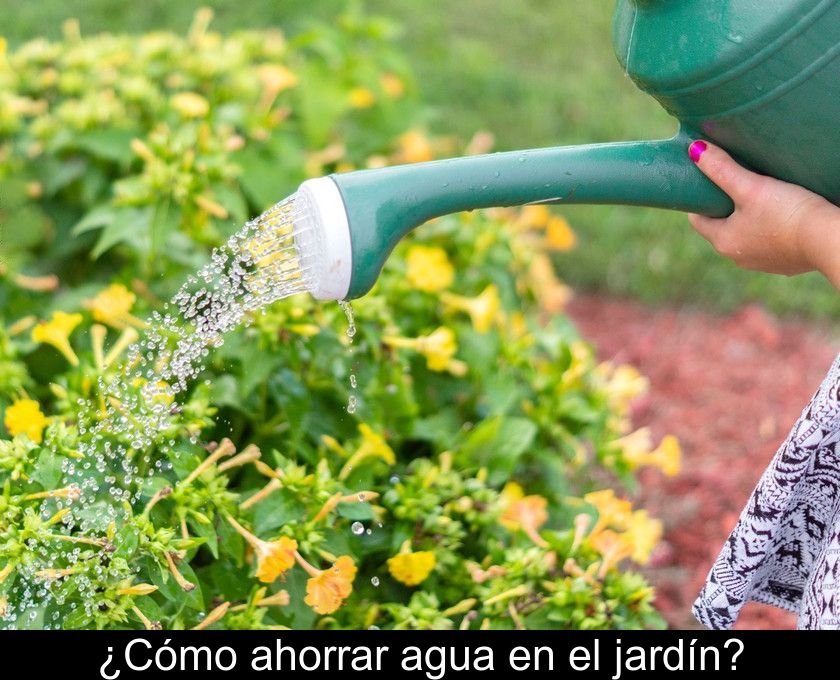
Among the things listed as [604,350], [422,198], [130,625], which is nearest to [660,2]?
[422,198]

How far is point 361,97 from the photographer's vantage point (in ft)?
9.29

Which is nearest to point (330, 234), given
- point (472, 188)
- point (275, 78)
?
point (472, 188)

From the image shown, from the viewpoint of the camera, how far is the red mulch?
2.42 meters

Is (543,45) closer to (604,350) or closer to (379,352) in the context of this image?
(604,350)

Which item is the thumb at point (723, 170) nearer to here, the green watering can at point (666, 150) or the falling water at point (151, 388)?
the green watering can at point (666, 150)

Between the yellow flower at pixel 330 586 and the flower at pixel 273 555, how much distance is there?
0.11ft

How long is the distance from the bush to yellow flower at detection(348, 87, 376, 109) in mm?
20

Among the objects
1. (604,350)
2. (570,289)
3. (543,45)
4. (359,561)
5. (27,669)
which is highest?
(543,45)

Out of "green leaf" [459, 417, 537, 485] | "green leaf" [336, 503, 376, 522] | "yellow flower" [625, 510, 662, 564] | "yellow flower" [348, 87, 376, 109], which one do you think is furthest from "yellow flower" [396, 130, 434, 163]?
"green leaf" [336, 503, 376, 522]

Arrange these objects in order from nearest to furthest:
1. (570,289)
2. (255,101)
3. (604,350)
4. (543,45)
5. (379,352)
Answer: (379,352)
(255,101)
(604,350)
(570,289)
(543,45)

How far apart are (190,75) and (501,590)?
151 cm

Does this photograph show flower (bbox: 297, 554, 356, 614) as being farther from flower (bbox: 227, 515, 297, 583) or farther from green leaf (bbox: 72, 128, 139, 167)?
green leaf (bbox: 72, 128, 139, 167)

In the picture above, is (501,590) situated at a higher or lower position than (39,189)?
lower

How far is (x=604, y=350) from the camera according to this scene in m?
3.17
